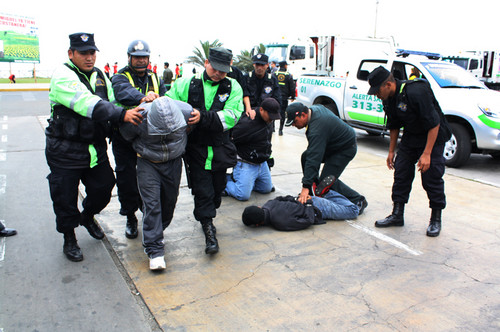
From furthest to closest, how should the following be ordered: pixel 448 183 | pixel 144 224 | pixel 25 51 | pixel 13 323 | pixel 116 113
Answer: pixel 25 51 < pixel 448 183 < pixel 144 224 < pixel 116 113 < pixel 13 323

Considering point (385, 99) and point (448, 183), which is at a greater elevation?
point (385, 99)

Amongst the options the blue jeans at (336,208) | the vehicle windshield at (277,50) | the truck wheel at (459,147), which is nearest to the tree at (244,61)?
the vehicle windshield at (277,50)

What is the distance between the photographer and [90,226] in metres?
3.79

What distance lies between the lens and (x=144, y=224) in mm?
3305

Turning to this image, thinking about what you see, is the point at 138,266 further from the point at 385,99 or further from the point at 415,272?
the point at 385,99

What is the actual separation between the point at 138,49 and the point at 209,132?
98 centimetres

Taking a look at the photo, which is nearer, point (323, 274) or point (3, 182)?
point (323, 274)

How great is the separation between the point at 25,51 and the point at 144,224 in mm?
36943

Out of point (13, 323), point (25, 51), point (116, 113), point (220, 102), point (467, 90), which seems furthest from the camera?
point (25, 51)

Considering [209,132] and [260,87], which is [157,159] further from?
Answer: [260,87]

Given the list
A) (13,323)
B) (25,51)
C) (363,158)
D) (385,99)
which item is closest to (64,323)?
(13,323)

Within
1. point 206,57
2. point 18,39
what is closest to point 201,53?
point 206,57

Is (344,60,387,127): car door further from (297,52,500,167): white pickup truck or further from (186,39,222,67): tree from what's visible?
(186,39,222,67): tree

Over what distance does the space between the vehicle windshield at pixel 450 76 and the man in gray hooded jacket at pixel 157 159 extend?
5.96m
